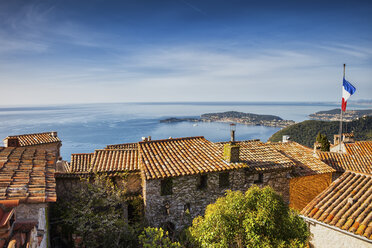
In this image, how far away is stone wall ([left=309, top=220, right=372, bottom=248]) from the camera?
6945 millimetres

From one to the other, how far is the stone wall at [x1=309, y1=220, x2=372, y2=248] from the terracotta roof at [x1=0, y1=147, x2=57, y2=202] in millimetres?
7815

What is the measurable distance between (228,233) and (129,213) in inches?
299

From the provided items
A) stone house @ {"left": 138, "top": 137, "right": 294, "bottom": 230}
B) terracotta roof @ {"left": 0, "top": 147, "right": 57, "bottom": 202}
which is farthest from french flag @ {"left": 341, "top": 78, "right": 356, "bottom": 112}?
terracotta roof @ {"left": 0, "top": 147, "right": 57, "bottom": 202}

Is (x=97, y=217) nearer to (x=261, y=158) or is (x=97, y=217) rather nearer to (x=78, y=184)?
(x=78, y=184)

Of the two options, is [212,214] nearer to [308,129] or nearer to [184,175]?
[184,175]

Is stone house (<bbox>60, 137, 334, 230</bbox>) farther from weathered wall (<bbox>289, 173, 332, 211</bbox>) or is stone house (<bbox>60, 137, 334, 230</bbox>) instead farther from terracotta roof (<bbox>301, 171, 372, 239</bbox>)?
terracotta roof (<bbox>301, 171, 372, 239</bbox>)

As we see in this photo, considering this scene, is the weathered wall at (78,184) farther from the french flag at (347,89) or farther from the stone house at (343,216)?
the french flag at (347,89)

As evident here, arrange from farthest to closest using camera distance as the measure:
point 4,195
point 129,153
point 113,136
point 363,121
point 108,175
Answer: point 113,136 < point 363,121 < point 129,153 < point 108,175 < point 4,195

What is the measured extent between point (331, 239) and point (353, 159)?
12961 mm

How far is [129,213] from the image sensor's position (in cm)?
1215

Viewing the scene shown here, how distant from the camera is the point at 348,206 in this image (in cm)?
792

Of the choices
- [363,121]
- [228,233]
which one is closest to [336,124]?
[363,121]

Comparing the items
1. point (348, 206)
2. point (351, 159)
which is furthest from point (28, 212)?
point (351, 159)

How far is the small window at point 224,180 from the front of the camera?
12148mm
